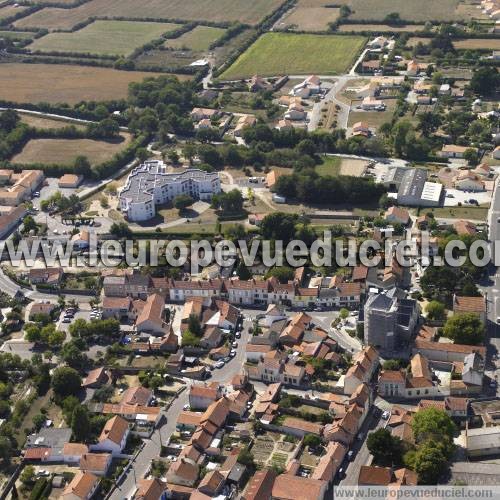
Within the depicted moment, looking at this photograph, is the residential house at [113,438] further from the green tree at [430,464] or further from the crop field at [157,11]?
the crop field at [157,11]

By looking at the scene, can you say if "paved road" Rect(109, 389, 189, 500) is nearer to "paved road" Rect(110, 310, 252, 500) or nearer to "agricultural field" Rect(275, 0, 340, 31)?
"paved road" Rect(110, 310, 252, 500)

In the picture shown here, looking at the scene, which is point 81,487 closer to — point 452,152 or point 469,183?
point 469,183

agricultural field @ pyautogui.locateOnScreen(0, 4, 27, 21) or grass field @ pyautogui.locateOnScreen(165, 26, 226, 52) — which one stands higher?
agricultural field @ pyautogui.locateOnScreen(0, 4, 27, 21)

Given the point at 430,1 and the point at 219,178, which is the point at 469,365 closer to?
the point at 219,178

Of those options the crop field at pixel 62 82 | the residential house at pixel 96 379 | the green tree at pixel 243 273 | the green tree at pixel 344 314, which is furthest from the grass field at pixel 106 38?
the residential house at pixel 96 379

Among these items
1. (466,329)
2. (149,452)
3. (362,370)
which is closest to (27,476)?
(149,452)

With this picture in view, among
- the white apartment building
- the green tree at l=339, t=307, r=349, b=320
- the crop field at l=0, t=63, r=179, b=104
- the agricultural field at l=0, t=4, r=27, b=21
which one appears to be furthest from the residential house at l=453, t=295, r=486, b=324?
the agricultural field at l=0, t=4, r=27, b=21
